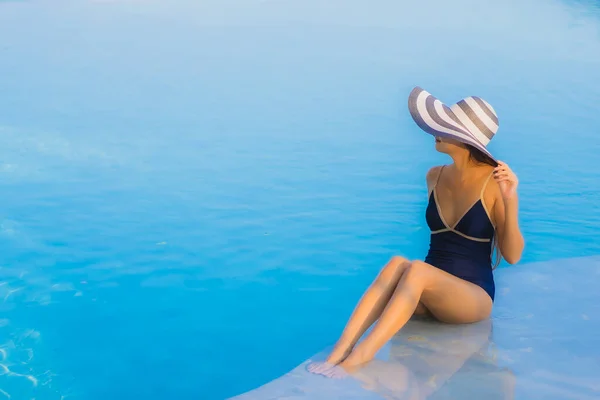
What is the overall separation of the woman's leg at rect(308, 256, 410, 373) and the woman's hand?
56cm

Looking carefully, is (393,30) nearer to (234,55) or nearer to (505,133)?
(234,55)

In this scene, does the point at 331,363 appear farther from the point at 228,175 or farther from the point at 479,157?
the point at 228,175

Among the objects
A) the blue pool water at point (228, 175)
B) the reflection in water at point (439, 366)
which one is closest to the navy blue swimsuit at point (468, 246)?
the reflection in water at point (439, 366)

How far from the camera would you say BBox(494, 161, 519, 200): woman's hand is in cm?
380

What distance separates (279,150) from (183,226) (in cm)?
224

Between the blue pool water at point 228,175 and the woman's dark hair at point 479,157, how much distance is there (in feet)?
5.36

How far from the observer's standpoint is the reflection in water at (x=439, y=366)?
361cm

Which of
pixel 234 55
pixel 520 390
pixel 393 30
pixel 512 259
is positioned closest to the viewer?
pixel 520 390

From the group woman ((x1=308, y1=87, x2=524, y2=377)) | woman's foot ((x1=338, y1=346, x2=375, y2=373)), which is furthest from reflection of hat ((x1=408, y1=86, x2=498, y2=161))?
woman's foot ((x1=338, y1=346, x2=375, y2=373))

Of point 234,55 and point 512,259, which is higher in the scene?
point 234,55

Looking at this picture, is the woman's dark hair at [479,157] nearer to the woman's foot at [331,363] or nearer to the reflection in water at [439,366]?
the reflection in water at [439,366]

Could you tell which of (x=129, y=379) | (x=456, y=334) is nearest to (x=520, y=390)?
(x=456, y=334)

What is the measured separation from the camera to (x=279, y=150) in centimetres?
852

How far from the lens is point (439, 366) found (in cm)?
384
